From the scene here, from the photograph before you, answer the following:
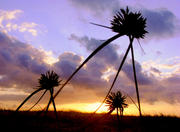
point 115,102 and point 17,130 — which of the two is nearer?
point 17,130

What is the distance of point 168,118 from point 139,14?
15007 millimetres

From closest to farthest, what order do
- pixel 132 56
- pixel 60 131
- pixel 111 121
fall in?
pixel 132 56, pixel 60 131, pixel 111 121

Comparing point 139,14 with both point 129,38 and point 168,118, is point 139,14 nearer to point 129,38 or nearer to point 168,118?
point 129,38

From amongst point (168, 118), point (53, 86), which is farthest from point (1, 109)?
point (168, 118)

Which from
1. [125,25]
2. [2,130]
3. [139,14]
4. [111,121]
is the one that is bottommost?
[2,130]

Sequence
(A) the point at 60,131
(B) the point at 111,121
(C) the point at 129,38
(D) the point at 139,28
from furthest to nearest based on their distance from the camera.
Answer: (B) the point at 111,121, (A) the point at 60,131, (D) the point at 139,28, (C) the point at 129,38

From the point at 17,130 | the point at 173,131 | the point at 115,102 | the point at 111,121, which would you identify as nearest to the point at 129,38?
the point at 115,102

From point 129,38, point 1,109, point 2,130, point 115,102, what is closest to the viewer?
point 129,38

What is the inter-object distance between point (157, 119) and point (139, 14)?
14390 mm

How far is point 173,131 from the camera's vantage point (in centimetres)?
1398

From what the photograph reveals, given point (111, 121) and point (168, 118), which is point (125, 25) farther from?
point (168, 118)

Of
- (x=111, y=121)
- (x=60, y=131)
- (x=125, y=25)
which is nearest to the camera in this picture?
(x=125, y=25)

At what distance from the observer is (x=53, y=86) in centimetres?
1415

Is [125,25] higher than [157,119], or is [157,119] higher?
[125,25]
